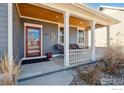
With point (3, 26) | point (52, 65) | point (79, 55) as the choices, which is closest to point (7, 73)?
point (3, 26)

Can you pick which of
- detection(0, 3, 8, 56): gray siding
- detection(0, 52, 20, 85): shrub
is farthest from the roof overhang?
detection(0, 52, 20, 85): shrub

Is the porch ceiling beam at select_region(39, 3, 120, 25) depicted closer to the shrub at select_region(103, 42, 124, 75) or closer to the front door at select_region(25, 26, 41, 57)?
the shrub at select_region(103, 42, 124, 75)

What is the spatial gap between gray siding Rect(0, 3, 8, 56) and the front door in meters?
4.38

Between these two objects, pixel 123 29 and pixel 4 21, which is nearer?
pixel 4 21

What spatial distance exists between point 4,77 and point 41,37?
20.2ft

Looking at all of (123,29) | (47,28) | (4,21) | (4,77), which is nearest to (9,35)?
(4,21)

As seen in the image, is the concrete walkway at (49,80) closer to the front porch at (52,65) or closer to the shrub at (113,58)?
the front porch at (52,65)

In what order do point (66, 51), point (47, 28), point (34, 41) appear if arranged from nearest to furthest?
point (66, 51) → point (34, 41) → point (47, 28)

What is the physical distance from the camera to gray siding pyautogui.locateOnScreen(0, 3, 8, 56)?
421 centimetres

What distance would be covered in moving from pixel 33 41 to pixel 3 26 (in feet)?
16.3

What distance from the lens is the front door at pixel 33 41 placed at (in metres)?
8.84

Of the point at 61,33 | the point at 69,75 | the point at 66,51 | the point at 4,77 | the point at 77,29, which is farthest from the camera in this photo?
the point at 77,29

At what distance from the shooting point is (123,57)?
668 cm

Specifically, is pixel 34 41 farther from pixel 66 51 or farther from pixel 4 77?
pixel 4 77
